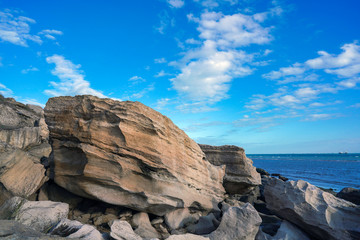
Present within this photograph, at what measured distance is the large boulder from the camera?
26.1 ft

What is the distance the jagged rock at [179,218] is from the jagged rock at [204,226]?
0.28 m

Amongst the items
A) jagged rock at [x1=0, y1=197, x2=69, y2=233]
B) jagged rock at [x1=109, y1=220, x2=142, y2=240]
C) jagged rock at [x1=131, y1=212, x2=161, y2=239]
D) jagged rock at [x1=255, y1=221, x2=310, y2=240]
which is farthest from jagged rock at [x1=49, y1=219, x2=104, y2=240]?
jagged rock at [x1=255, y1=221, x2=310, y2=240]

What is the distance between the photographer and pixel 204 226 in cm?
912

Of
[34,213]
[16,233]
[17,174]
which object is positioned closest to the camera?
[16,233]

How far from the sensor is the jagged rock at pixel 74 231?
5746mm

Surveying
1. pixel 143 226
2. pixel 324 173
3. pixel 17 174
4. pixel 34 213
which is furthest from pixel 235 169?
pixel 324 173

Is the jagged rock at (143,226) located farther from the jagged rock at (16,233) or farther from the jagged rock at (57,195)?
the jagged rock at (16,233)

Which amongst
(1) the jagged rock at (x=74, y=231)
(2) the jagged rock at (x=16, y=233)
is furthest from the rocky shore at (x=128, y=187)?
(2) the jagged rock at (x=16, y=233)

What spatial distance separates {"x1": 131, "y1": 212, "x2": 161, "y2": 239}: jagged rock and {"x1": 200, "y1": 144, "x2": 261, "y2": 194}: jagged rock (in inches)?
252

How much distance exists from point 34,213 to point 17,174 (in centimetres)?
250

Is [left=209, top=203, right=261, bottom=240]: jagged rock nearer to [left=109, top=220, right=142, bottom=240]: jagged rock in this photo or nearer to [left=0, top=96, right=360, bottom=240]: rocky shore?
[left=0, top=96, right=360, bottom=240]: rocky shore

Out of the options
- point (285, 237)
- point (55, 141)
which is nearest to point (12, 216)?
point (55, 141)

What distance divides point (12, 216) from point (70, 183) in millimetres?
2051

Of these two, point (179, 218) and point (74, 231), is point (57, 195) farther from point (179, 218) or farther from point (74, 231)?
point (179, 218)
